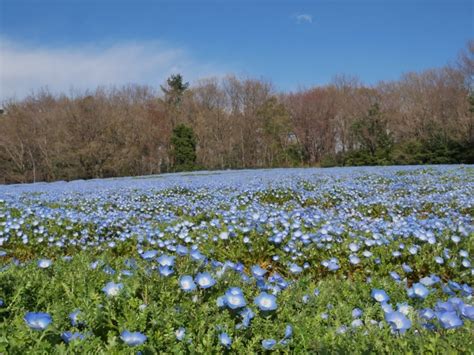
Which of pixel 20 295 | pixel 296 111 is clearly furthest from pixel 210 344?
pixel 296 111

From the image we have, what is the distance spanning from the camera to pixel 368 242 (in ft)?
13.4

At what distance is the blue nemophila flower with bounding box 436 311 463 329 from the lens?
5.47 ft

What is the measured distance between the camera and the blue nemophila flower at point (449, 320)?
65.6 inches

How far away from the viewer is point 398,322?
180 cm

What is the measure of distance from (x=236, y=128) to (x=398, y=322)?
36.2 metres

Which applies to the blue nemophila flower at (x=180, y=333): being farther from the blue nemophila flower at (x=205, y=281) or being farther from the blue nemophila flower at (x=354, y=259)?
the blue nemophila flower at (x=354, y=259)

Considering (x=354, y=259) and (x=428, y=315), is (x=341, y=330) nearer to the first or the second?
(x=428, y=315)

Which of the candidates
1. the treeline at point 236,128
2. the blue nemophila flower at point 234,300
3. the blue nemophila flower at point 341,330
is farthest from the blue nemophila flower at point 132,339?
the treeline at point 236,128

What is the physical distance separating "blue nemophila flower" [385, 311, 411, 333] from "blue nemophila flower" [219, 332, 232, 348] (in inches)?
29.6

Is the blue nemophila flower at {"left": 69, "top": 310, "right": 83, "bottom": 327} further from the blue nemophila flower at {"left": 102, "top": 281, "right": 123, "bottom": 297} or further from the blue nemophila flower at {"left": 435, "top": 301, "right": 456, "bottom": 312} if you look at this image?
the blue nemophila flower at {"left": 435, "top": 301, "right": 456, "bottom": 312}

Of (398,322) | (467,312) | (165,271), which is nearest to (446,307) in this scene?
(467,312)

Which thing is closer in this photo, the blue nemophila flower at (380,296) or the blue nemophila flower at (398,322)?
Answer: the blue nemophila flower at (398,322)

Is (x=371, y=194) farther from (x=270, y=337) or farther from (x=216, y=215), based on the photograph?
(x=270, y=337)

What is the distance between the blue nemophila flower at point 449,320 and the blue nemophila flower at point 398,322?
139 millimetres
